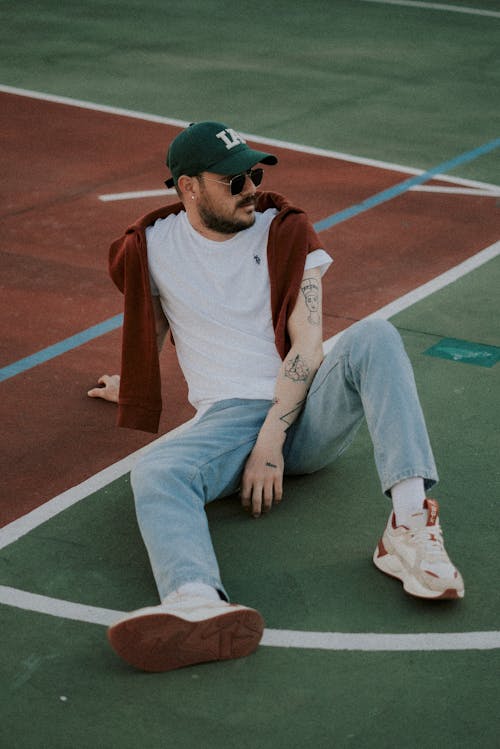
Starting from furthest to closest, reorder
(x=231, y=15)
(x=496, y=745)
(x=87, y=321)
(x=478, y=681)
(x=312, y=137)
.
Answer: (x=231, y=15), (x=312, y=137), (x=87, y=321), (x=478, y=681), (x=496, y=745)

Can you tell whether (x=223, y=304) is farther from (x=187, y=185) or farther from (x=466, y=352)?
(x=466, y=352)

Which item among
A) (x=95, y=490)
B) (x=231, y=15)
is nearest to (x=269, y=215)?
(x=95, y=490)

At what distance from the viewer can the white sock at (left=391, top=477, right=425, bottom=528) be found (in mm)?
5012

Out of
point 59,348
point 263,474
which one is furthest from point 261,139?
point 263,474

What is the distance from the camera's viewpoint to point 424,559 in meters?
4.94

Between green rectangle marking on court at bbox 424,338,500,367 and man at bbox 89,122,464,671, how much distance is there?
180 centimetres

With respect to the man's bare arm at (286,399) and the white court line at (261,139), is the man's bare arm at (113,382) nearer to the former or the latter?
the man's bare arm at (286,399)

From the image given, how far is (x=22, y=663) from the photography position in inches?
181

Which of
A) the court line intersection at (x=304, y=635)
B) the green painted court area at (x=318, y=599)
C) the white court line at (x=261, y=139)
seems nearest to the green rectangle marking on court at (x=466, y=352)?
the green painted court area at (x=318, y=599)

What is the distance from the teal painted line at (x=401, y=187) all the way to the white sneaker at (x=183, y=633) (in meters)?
5.49

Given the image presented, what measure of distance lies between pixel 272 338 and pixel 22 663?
5.98 ft

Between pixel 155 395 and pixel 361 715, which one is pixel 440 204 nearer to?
pixel 155 395

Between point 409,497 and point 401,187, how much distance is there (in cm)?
620

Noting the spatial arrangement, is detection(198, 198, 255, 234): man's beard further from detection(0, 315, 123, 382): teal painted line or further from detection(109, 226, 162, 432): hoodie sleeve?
detection(0, 315, 123, 382): teal painted line
